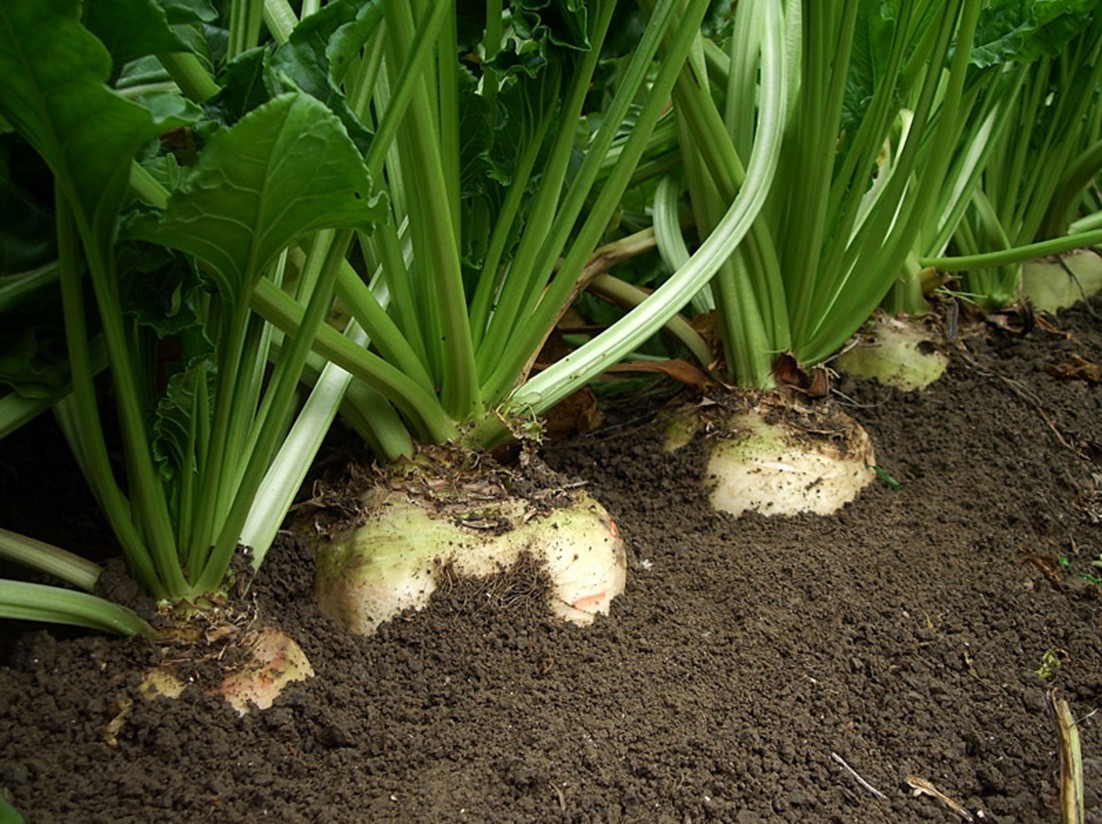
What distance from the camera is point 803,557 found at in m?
1.40

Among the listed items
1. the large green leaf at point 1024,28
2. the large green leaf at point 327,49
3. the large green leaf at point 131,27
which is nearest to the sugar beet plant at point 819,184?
the large green leaf at point 1024,28

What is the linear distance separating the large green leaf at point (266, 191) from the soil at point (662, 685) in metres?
0.46

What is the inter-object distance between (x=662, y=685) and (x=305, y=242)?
0.71m

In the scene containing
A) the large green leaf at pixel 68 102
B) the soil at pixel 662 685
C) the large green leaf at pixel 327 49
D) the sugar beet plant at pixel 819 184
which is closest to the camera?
the large green leaf at pixel 68 102

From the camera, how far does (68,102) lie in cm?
77

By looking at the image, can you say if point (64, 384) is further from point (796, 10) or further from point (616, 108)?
point (796, 10)

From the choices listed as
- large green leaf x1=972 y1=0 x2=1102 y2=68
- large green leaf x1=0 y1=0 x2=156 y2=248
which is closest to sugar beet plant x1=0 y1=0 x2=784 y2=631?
large green leaf x1=0 y1=0 x2=156 y2=248

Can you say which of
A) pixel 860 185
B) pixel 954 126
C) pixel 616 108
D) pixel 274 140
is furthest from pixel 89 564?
pixel 954 126

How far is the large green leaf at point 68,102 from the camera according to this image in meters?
0.72

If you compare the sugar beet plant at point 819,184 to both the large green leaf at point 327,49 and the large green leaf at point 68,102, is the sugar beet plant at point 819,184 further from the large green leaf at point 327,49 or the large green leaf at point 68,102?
the large green leaf at point 68,102

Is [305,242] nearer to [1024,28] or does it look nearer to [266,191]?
[266,191]

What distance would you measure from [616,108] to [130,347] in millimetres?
645

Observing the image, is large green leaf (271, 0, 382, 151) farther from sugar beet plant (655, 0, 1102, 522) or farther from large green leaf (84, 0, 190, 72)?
sugar beet plant (655, 0, 1102, 522)

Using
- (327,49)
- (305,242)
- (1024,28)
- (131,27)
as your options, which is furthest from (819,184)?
(131,27)
